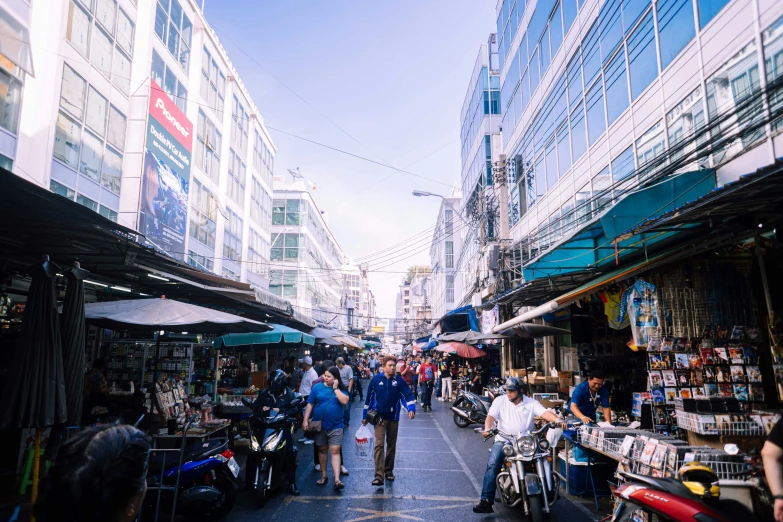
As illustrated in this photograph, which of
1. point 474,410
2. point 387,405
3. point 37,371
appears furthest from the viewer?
point 474,410

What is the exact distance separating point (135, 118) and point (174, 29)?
7406mm

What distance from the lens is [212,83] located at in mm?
29922

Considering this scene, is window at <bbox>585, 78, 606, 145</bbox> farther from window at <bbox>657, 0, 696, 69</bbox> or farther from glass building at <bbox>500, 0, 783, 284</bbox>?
window at <bbox>657, 0, 696, 69</bbox>

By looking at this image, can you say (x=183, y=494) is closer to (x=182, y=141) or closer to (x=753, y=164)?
(x=753, y=164)

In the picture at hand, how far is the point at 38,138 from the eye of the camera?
1401 centimetres

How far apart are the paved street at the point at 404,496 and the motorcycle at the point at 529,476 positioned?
1.02 feet

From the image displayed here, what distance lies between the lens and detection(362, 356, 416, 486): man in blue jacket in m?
8.10

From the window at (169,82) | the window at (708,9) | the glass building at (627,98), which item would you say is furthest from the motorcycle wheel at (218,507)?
the window at (169,82)

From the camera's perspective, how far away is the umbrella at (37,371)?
16.3 feet

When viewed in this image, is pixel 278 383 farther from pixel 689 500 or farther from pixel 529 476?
pixel 689 500

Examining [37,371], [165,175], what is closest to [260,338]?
[37,371]

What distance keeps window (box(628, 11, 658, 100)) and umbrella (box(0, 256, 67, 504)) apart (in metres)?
11.6

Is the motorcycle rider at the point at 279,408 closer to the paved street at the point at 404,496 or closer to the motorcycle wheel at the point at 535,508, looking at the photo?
the paved street at the point at 404,496

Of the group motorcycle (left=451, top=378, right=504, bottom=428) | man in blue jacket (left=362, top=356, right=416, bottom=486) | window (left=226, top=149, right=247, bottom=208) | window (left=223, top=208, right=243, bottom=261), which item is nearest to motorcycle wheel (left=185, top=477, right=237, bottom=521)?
man in blue jacket (left=362, top=356, right=416, bottom=486)
